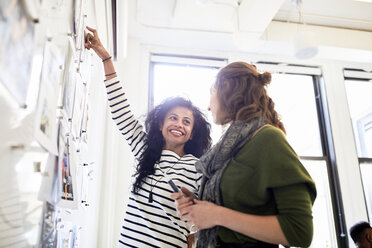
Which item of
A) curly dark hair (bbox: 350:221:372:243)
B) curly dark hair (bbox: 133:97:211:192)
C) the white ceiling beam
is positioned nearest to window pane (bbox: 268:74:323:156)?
the white ceiling beam

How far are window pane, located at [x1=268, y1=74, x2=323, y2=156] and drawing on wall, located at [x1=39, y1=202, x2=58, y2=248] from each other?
3.08 m

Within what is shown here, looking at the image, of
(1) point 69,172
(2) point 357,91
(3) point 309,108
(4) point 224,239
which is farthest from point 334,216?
(1) point 69,172

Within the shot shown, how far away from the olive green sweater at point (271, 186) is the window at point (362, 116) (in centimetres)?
305

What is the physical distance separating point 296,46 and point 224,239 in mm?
2015

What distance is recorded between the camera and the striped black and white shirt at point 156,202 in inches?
47.5

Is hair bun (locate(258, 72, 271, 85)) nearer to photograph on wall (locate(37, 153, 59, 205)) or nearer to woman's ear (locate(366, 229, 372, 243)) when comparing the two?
photograph on wall (locate(37, 153, 59, 205))

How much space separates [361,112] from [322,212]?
4.01 feet

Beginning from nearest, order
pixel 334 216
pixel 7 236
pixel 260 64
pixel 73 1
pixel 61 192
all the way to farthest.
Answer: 1. pixel 7 236
2. pixel 61 192
3. pixel 73 1
4. pixel 334 216
5. pixel 260 64

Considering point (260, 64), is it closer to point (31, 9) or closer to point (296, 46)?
point (296, 46)

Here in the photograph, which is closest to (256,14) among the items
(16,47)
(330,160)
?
(330,160)

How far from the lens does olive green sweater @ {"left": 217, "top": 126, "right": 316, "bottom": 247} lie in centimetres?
77

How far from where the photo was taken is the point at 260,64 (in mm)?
3666

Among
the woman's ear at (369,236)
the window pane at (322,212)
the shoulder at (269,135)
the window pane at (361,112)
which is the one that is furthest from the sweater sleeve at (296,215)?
the window pane at (361,112)

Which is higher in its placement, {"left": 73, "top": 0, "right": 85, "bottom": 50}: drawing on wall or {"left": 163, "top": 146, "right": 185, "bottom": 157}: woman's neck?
{"left": 73, "top": 0, "right": 85, "bottom": 50}: drawing on wall
